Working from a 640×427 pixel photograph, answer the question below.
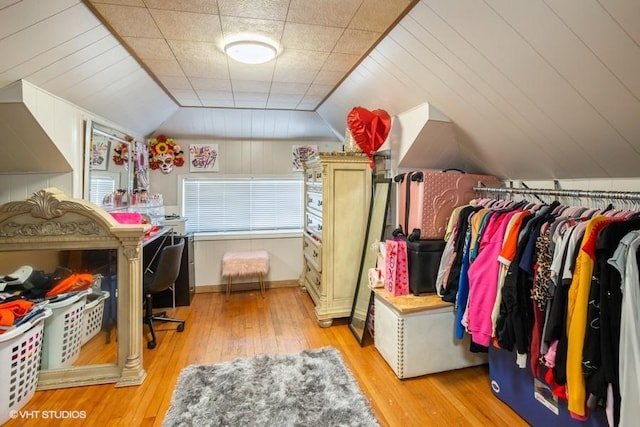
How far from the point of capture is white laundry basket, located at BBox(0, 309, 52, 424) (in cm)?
181

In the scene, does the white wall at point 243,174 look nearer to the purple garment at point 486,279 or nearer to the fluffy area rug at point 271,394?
the fluffy area rug at point 271,394

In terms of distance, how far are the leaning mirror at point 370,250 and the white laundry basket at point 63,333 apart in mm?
2103

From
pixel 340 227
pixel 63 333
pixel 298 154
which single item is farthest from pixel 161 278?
pixel 298 154

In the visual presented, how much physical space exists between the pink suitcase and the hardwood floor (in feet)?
3.38

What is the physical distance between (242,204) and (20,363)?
2.78 m

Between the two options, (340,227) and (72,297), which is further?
(340,227)

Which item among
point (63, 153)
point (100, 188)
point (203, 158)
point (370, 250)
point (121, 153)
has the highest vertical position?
point (203, 158)

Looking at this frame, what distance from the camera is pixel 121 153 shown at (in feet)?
10.6

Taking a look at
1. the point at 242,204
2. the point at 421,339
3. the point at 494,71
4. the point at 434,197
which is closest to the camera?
the point at 494,71

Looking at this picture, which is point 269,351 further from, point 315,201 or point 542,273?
point 542,273

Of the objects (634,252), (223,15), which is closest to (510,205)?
(634,252)

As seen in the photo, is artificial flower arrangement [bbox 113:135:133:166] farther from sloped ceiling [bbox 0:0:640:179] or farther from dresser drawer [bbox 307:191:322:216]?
dresser drawer [bbox 307:191:322:216]

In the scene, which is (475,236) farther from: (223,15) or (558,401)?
(223,15)

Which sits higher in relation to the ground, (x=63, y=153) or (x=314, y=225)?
(x=63, y=153)
